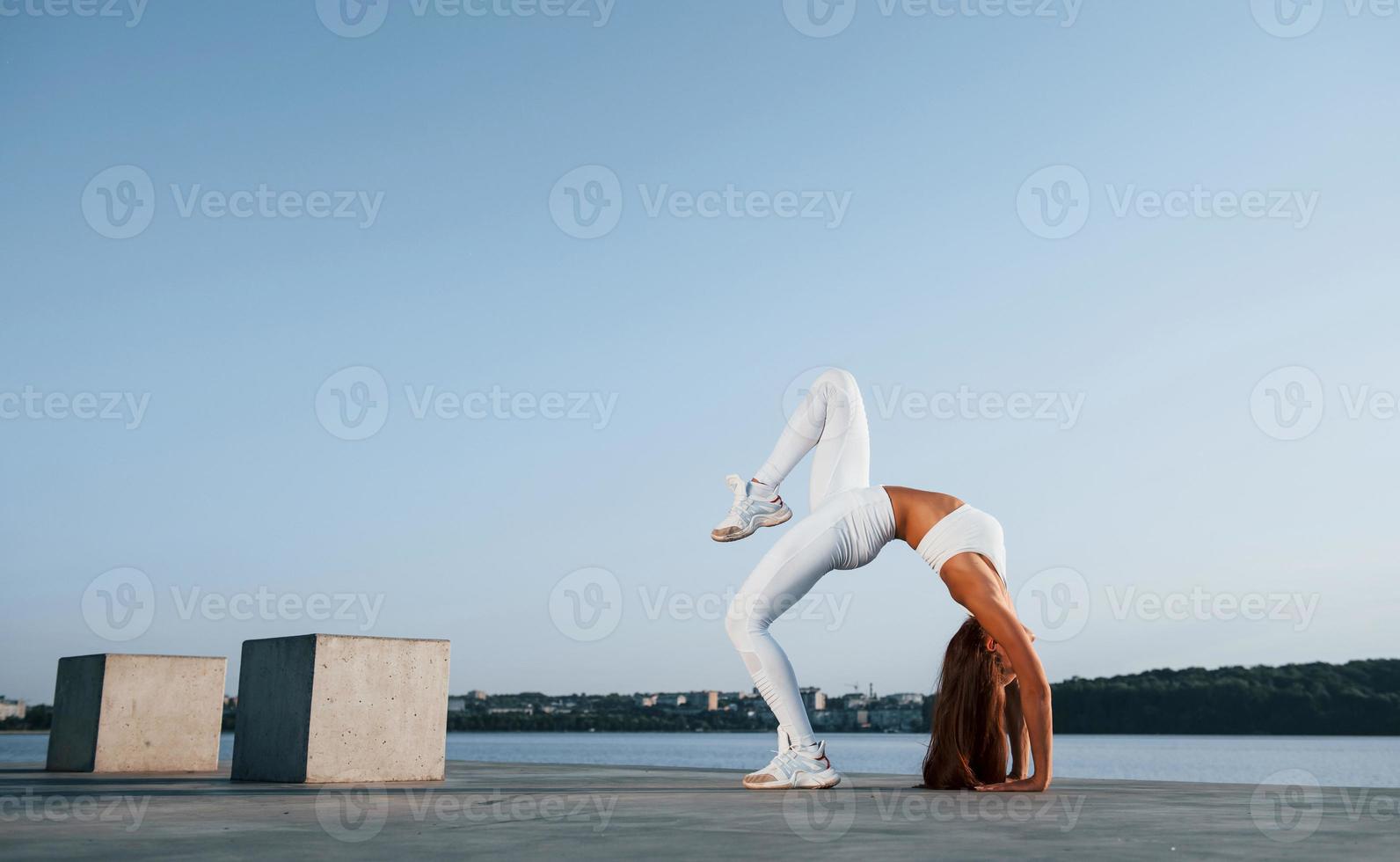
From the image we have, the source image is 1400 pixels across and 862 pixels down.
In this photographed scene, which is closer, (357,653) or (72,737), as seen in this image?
(357,653)

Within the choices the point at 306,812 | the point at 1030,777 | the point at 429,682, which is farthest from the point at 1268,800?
the point at 429,682

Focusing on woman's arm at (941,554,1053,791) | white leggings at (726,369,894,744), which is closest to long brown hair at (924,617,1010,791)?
woman's arm at (941,554,1053,791)

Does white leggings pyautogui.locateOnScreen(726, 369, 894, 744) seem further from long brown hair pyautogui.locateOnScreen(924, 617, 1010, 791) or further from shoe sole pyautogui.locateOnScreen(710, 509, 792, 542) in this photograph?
long brown hair pyautogui.locateOnScreen(924, 617, 1010, 791)

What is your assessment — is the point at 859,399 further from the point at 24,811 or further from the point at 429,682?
the point at 24,811

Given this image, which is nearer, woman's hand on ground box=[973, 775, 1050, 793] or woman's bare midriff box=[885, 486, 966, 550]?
woman's hand on ground box=[973, 775, 1050, 793]

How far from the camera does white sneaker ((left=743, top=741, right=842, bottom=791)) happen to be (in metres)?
6.32

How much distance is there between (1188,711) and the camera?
73438mm

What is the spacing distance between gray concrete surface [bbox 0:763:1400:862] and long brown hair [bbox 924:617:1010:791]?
371mm

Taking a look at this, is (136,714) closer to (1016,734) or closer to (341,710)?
(341,710)

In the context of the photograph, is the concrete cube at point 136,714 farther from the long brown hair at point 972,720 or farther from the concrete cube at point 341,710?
the long brown hair at point 972,720

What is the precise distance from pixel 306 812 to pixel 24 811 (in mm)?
1199

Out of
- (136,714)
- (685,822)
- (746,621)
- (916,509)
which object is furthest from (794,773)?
(136,714)

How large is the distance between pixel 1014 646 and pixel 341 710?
4897 millimetres

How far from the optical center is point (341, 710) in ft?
26.1
